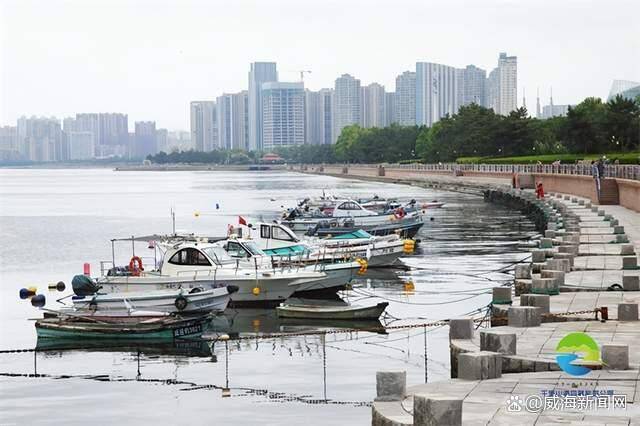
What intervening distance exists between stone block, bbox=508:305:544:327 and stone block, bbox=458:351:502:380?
4.46 m

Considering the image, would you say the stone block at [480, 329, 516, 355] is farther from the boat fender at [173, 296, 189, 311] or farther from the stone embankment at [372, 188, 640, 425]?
the boat fender at [173, 296, 189, 311]

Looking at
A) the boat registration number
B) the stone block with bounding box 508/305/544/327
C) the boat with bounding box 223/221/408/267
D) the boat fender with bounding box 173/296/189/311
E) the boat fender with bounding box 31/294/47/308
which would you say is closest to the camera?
the stone block with bounding box 508/305/544/327

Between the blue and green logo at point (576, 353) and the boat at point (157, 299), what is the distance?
15645mm

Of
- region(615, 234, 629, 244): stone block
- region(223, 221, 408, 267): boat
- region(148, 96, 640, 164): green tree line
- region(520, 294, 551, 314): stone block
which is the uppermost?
region(148, 96, 640, 164): green tree line

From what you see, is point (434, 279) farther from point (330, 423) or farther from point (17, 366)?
point (330, 423)

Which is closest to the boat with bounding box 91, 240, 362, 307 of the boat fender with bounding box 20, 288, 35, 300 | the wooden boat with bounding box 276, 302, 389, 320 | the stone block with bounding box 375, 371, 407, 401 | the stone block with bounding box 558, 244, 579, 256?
the wooden boat with bounding box 276, 302, 389, 320

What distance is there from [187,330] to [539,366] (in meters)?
13.9

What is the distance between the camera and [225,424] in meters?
20.9

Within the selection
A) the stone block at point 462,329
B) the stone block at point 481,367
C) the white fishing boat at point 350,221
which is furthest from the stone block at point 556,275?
the white fishing boat at point 350,221

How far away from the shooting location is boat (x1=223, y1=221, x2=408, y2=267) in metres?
39.9

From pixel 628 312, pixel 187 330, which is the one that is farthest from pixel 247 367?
pixel 628 312

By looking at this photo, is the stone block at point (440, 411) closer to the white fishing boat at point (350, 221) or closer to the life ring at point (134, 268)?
the life ring at point (134, 268)

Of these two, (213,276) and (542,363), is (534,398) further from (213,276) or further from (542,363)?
(213,276)

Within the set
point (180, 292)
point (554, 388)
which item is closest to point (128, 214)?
point (180, 292)
